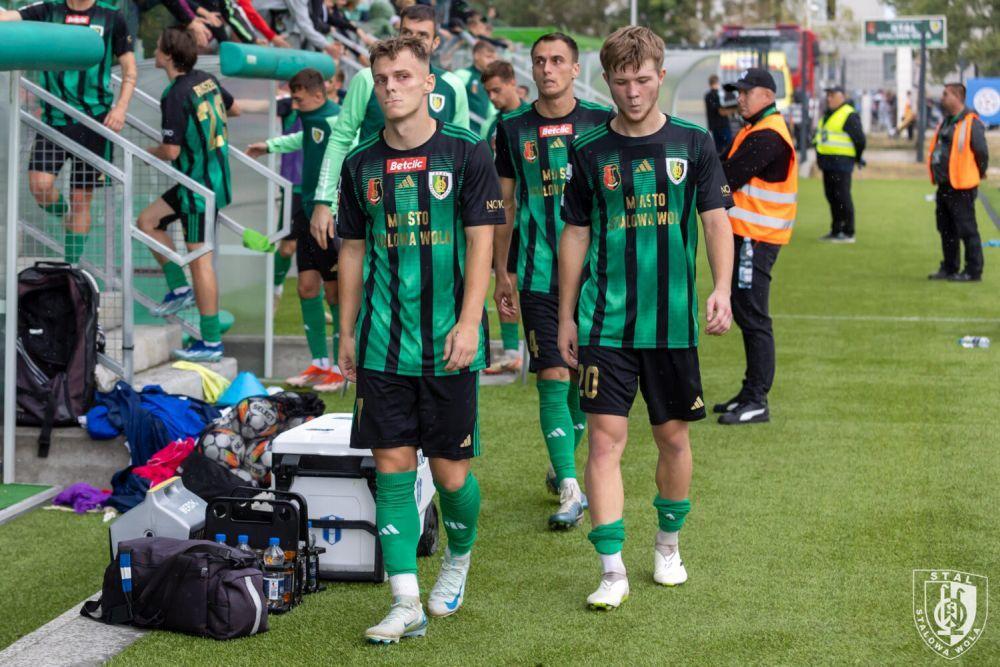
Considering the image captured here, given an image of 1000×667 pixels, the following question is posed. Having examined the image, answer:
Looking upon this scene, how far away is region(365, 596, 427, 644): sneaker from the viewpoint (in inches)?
177

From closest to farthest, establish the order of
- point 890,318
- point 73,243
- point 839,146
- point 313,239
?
1. point 73,243
2. point 313,239
3. point 890,318
4. point 839,146

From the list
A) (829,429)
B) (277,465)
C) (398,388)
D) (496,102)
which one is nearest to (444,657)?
(398,388)

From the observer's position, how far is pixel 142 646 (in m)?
4.52

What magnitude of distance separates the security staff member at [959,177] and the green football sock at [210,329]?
873 cm

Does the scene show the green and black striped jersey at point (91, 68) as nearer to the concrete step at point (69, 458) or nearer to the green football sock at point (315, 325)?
the green football sock at point (315, 325)

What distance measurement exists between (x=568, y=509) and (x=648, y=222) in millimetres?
1581

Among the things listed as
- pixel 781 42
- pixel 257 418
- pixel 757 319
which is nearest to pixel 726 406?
pixel 757 319

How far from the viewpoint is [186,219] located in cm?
869

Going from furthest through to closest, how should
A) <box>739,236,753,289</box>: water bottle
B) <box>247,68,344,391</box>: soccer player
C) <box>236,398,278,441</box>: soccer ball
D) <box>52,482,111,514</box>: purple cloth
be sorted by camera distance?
1. <box>247,68,344,391</box>: soccer player
2. <box>739,236,753,289</box>: water bottle
3. <box>52,482,111,514</box>: purple cloth
4. <box>236,398,278,441</box>: soccer ball

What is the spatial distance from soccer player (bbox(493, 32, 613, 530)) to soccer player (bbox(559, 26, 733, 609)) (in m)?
1.00

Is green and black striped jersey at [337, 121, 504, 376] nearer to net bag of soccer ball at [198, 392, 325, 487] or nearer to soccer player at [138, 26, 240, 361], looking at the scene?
net bag of soccer ball at [198, 392, 325, 487]

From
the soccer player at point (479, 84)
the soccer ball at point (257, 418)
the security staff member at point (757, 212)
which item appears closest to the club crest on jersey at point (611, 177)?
the soccer ball at point (257, 418)

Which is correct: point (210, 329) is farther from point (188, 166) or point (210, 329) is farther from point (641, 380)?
point (641, 380)

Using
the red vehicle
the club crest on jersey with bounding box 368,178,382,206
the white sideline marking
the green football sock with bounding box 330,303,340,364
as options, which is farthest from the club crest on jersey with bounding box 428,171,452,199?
the red vehicle
